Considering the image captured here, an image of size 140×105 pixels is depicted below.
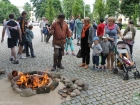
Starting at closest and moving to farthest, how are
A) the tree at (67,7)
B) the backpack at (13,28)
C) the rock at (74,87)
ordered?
the rock at (74,87) < the backpack at (13,28) < the tree at (67,7)

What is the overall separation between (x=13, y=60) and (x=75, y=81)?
3.59 m

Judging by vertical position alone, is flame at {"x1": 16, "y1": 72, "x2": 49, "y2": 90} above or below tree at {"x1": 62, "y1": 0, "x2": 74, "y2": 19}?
below

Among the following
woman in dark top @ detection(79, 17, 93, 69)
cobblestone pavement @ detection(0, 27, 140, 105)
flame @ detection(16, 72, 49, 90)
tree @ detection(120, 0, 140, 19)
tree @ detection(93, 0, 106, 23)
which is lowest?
cobblestone pavement @ detection(0, 27, 140, 105)

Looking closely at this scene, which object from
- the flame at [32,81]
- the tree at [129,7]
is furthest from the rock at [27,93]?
the tree at [129,7]

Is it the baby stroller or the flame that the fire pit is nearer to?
the flame

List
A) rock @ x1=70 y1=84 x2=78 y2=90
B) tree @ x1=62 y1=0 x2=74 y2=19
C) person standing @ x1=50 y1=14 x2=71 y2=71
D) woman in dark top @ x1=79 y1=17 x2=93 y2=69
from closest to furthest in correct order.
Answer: rock @ x1=70 y1=84 x2=78 y2=90 < person standing @ x1=50 y1=14 x2=71 y2=71 < woman in dark top @ x1=79 y1=17 x2=93 y2=69 < tree @ x1=62 y1=0 x2=74 y2=19

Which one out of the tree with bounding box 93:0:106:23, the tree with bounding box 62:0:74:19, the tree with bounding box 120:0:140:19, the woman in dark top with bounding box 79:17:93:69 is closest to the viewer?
the woman in dark top with bounding box 79:17:93:69

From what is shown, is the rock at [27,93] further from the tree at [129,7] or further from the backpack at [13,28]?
the tree at [129,7]

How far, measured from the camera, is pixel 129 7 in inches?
1770

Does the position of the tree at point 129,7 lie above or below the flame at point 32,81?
above

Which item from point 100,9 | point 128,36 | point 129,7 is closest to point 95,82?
point 128,36

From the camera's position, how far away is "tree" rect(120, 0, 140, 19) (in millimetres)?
44469

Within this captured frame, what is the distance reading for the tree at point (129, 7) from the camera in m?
44.5

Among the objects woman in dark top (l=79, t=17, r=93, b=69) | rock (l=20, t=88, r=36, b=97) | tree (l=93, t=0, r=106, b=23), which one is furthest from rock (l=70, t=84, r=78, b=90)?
tree (l=93, t=0, r=106, b=23)
